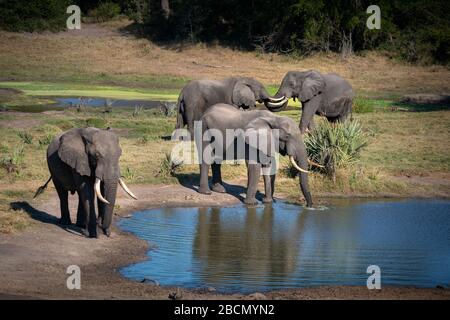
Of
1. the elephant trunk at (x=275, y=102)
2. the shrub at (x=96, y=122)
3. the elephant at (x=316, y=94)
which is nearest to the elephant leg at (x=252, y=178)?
the elephant trunk at (x=275, y=102)

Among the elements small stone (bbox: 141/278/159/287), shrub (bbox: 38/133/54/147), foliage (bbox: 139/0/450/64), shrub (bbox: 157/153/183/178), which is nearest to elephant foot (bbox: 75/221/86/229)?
small stone (bbox: 141/278/159/287)

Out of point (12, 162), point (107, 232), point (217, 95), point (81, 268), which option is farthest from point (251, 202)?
point (81, 268)

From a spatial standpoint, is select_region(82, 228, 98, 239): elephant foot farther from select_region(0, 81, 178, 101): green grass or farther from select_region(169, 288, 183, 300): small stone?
select_region(0, 81, 178, 101): green grass

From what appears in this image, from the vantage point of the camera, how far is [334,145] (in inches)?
747

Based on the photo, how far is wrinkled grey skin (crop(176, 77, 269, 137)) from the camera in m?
20.9

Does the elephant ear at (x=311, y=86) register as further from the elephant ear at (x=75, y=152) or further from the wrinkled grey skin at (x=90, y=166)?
the elephant ear at (x=75, y=152)

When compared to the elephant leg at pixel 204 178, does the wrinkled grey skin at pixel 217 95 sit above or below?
above

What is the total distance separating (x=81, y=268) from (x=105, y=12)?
42429 mm

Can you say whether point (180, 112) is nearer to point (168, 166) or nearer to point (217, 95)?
point (217, 95)

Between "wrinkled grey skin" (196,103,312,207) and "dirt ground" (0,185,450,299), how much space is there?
7.86ft

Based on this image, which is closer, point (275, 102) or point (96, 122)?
point (275, 102)

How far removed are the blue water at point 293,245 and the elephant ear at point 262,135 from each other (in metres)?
1.08

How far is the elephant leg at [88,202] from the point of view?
1402 cm

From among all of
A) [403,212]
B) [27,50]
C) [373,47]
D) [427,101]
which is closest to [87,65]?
[27,50]
